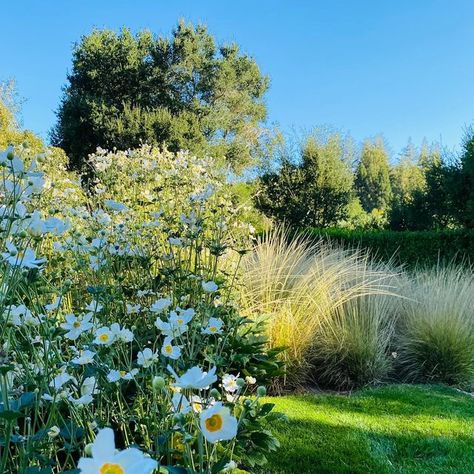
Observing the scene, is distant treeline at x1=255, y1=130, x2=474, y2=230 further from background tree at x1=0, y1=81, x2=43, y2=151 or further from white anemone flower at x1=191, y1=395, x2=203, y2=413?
white anemone flower at x1=191, y1=395, x2=203, y2=413

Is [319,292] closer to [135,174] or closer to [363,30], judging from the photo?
[135,174]

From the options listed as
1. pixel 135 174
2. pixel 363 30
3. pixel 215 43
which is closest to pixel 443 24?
pixel 363 30

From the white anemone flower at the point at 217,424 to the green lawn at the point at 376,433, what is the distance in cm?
172

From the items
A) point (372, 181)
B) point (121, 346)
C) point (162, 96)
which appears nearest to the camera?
point (121, 346)

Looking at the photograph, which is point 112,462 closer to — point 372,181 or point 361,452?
point 361,452

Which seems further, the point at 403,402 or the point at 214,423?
the point at 403,402

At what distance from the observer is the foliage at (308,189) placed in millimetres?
11523

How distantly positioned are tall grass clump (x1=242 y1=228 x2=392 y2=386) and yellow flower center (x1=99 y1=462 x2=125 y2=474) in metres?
3.07

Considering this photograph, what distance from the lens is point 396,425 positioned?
2.81m

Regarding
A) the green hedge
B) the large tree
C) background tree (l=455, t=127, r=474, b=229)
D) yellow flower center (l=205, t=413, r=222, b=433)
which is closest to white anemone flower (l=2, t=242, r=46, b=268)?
yellow flower center (l=205, t=413, r=222, b=433)

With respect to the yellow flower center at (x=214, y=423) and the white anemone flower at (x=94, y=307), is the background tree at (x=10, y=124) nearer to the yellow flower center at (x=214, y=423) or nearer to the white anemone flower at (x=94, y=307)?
the white anemone flower at (x=94, y=307)

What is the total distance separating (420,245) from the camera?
734 cm

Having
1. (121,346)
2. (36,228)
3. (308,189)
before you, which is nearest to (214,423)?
(121,346)

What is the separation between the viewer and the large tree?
15000 mm
